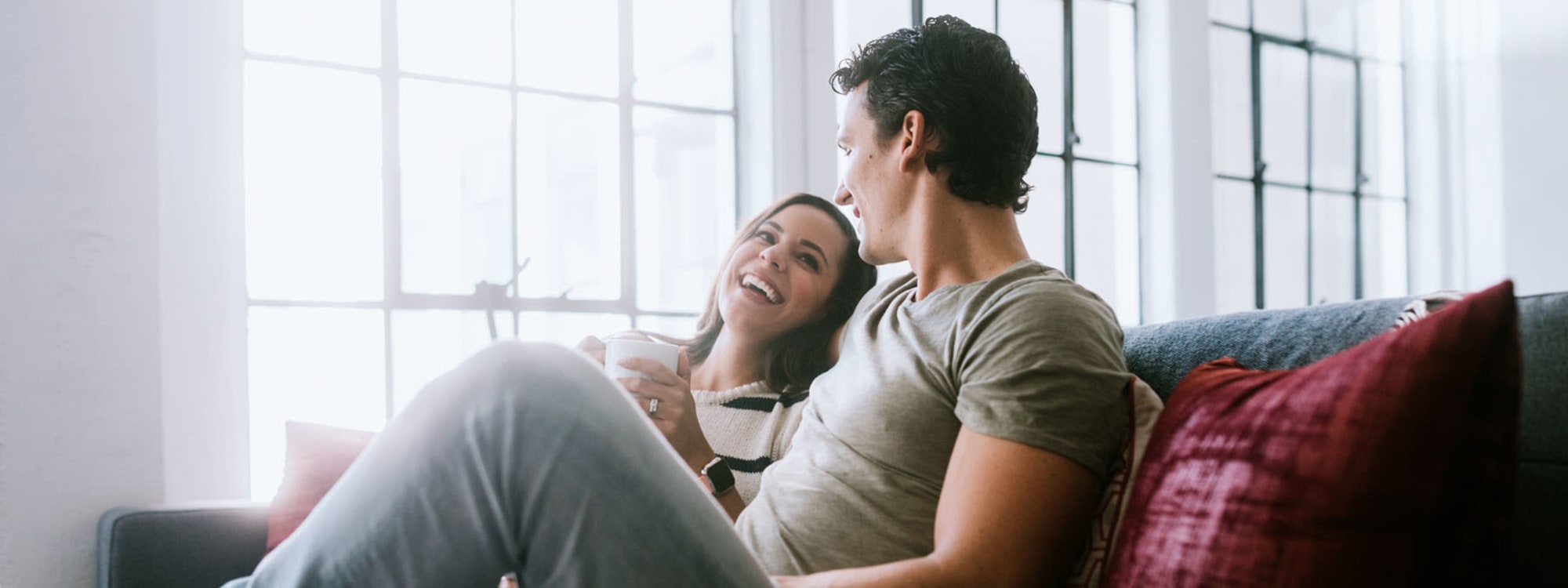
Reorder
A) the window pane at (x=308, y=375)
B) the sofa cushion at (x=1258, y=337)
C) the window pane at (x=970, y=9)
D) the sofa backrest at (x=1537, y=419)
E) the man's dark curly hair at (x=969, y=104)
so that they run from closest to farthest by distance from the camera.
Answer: the sofa backrest at (x=1537, y=419)
the sofa cushion at (x=1258, y=337)
the man's dark curly hair at (x=969, y=104)
the window pane at (x=308, y=375)
the window pane at (x=970, y=9)

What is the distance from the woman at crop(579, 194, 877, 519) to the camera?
71.1 inches

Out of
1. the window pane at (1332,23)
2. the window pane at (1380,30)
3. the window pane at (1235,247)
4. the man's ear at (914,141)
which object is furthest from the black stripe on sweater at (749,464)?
the window pane at (1380,30)

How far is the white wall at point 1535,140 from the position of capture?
3910mm

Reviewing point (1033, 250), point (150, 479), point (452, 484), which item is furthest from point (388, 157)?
point (1033, 250)

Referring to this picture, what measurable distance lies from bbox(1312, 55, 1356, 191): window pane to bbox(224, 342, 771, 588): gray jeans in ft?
11.9

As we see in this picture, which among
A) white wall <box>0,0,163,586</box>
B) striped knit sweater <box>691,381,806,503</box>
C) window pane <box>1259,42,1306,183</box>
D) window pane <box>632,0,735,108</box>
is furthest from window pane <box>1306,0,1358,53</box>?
white wall <box>0,0,163,586</box>

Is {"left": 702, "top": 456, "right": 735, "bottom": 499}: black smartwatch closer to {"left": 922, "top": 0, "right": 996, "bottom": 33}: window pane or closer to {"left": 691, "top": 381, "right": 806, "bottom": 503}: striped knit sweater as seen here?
{"left": 691, "top": 381, "right": 806, "bottom": 503}: striped knit sweater

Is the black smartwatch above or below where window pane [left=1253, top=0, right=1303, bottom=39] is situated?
below

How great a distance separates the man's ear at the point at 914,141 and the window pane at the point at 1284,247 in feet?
8.85

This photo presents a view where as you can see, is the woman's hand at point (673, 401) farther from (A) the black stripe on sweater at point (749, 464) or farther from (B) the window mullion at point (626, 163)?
(B) the window mullion at point (626, 163)

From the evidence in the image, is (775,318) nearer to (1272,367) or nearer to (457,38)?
(1272,367)

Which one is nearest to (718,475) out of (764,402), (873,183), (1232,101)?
(764,402)

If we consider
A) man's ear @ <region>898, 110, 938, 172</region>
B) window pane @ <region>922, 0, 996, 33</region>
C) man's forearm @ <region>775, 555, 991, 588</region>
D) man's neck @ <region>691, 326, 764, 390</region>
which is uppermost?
window pane @ <region>922, 0, 996, 33</region>

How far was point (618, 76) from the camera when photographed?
2490mm
